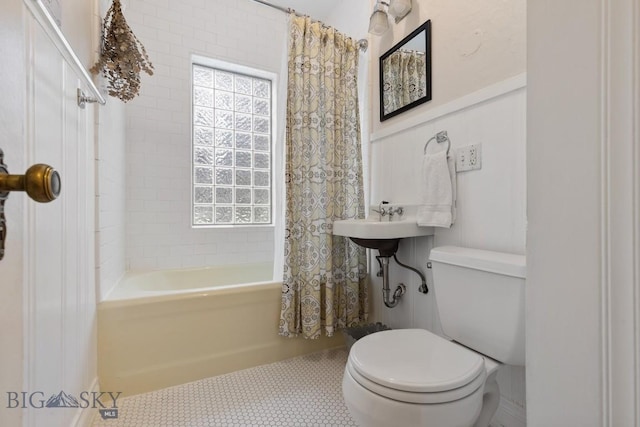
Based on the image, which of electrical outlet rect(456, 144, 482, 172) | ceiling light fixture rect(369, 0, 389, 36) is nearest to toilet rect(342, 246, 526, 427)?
electrical outlet rect(456, 144, 482, 172)

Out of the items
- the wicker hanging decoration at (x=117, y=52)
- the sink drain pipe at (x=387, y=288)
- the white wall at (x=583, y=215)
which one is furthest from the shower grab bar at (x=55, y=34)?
the sink drain pipe at (x=387, y=288)

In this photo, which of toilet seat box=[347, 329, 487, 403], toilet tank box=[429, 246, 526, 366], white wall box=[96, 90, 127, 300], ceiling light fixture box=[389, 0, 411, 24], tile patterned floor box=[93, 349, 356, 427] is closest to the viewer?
toilet seat box=[347, 329, 487, 403]

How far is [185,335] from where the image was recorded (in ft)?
5.46

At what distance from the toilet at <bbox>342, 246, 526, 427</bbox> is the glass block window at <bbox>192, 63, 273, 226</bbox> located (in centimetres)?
190

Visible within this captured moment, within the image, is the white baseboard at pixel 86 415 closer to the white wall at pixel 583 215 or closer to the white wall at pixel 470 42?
the white wall at pixel 583 215

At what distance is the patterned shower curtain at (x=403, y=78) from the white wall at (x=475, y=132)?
8 centimetres

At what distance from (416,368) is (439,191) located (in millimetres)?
887

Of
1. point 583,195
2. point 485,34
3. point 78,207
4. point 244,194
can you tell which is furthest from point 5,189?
point 244,194

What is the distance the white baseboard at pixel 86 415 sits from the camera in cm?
120

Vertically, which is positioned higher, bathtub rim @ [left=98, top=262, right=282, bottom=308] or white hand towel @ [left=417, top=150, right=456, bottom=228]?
white hand towel @ [left=417, top=150, right=456, bottom=228]

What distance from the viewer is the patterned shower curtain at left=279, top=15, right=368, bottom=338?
1883 millimetres

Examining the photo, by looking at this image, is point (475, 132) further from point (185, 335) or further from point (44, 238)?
point (185, 335)

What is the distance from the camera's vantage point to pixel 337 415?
55.6 inches

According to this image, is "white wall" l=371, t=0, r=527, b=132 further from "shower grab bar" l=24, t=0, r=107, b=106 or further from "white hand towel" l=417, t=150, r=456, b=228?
"shower grab bar" l=24, t=0, r=107, b=106
